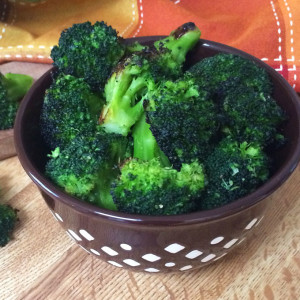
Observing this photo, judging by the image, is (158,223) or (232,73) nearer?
(158,223)

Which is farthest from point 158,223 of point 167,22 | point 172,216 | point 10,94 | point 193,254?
point 167,22

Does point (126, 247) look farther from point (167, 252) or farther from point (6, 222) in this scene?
point (6, 222)

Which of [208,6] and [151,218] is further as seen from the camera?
[208,6]

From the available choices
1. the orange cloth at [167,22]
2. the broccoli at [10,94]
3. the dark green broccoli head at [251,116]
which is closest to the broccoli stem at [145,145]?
the dark green broccoli head at [251,116]

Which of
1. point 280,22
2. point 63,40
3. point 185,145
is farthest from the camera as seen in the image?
point 280,22

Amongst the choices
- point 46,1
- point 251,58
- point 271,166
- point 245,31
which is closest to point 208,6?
point 245,31

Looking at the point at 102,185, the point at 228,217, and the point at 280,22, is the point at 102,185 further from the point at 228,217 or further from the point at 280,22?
the point at 280,22

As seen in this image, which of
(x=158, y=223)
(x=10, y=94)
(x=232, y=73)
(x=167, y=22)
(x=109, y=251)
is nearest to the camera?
(x=158, y=223)
